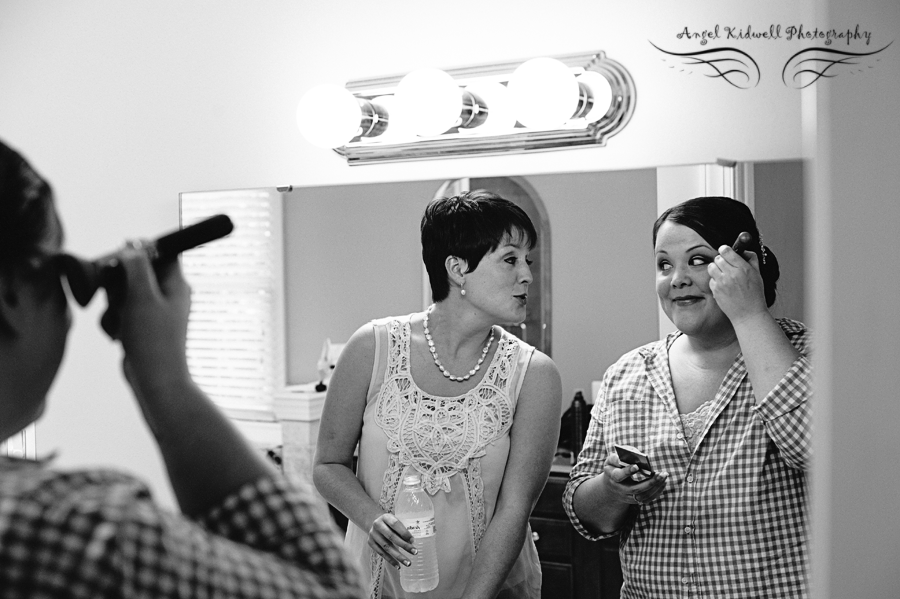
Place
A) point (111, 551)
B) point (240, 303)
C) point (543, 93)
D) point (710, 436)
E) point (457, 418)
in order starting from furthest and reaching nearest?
1. point (240, 303)
2. point (543, 93)
3. point (457, 418)
4. point (710, 436)
5. point (111, 551)

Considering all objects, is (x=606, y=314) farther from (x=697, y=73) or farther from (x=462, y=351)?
(x=697, y=73)

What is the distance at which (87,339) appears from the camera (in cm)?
168

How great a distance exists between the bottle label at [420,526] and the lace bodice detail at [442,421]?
1.7 inches

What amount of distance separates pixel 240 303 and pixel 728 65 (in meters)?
0.89

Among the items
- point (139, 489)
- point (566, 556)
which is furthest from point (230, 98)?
point (139, 489)

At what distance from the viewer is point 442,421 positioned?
1133 millimetres

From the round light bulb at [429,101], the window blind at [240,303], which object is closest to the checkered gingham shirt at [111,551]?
the round light bulb at [429,101]

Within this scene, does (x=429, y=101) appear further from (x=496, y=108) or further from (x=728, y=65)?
(x=728, y=65)

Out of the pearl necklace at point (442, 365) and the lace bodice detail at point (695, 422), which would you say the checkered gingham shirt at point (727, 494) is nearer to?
the lace bodice detail at point (695, 422)

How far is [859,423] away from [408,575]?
577 millimetres

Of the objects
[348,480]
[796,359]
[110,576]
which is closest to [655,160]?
[796,359]

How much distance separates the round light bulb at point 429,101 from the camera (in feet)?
4.29

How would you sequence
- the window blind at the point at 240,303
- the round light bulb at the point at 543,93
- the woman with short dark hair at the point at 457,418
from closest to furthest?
1. the woman with short dark hair at the point at 457,418
2. the round light bulb at the point at 543,93
3. the window blind at the point at 240,303

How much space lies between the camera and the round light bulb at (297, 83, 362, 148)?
4.53 feet
